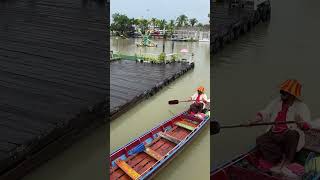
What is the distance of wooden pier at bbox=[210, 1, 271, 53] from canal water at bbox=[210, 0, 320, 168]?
194 mm

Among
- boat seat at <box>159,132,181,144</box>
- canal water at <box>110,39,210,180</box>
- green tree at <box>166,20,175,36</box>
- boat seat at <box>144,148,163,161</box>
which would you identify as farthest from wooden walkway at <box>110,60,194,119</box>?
green tree at <box>166,20,175,36</box>

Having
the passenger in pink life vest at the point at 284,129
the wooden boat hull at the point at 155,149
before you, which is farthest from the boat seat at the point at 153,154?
the passenger in pink life vest at the point at 284,129

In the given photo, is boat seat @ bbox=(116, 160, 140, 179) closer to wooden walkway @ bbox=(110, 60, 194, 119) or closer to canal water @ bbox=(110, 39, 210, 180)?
canal water @ bbox=(110, 39, 210, 180)

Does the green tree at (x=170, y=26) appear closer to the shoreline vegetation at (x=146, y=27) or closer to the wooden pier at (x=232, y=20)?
the shoreline vegetation at (x=146, y=27)

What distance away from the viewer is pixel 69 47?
4488 mm

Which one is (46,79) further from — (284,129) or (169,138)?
(284,129)

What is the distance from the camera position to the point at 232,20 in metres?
8.41

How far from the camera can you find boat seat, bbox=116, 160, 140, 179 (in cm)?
233

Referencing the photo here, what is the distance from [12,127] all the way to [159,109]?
2.20 meters

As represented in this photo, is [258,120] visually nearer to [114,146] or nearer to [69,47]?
[114,146]

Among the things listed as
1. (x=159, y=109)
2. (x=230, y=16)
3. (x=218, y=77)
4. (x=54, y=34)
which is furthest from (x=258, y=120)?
(x=230, y=16)

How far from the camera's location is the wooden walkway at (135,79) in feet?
14.0

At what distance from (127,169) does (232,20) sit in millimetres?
6702

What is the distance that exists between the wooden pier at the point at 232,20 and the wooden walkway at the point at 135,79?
2.83 feet
